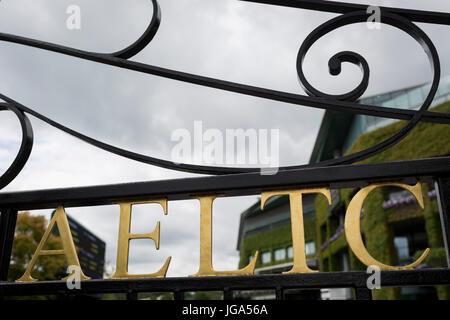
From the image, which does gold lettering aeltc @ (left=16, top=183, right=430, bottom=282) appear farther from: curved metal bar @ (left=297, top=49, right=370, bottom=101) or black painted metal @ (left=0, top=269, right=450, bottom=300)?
curved metal bar @ (left=297, top=49, right=370, bottom=101)

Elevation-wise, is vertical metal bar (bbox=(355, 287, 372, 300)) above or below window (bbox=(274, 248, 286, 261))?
below

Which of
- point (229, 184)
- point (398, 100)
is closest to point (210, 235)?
point (229, 184)

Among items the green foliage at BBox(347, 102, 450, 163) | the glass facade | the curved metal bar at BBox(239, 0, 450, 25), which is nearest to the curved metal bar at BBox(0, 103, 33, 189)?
the curved metal bar at BBox(239, 0, 450, 25)

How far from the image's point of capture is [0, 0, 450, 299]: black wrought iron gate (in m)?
1.44

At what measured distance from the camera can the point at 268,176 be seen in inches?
61.4

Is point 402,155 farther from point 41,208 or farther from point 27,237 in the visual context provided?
point 41,208

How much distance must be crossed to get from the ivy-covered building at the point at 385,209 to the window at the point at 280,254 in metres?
0.38

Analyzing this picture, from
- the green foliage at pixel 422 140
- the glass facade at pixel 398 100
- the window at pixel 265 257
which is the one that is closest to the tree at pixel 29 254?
the green foliage at pixel 422 140

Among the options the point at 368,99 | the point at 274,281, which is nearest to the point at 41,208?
the point at 274,281

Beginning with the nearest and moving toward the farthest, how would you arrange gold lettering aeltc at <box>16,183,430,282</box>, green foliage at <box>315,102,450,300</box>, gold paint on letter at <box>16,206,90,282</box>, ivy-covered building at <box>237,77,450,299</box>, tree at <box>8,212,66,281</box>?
1. gold lettering aeltc at <box>16,183,430,282</box>
2. gold paint on letter at <box>16,206,90,282</box>
3. green foliage at <box>315,102,450,300</box>
4. ivy-covered building at <box>237,77,450,299</box>
5. tree at <box>8,212,66,281</box>

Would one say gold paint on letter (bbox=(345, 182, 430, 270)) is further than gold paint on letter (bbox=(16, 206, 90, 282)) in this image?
No

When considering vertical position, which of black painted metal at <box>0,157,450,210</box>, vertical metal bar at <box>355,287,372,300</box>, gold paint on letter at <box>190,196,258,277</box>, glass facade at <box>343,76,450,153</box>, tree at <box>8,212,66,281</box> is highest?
glass facade at <box>343,76,450,153</box>

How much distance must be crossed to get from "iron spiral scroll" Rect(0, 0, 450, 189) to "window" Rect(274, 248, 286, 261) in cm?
4318

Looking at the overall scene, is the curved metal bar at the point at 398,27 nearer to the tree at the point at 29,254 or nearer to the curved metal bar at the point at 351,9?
the curved metal bar at the point at 351,9
